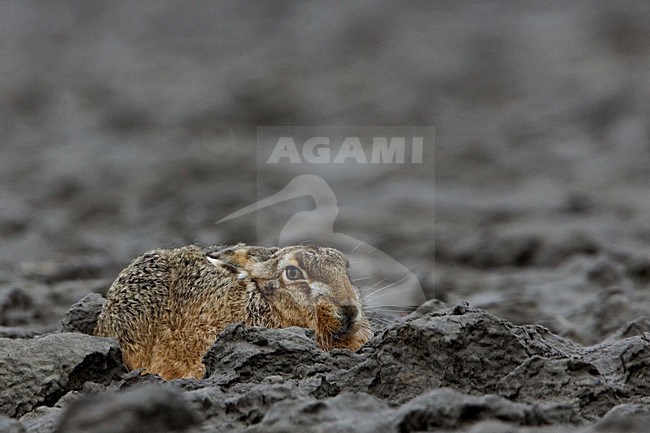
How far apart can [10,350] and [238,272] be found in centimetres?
142

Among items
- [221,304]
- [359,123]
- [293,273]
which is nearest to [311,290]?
[293,273]

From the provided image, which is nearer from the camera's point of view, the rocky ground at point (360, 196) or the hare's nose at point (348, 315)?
the rocky ground at point (360, 196)

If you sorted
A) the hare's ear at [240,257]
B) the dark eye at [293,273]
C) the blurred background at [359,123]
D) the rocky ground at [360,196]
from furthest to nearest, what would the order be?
the blurred background at [359,123] < the hare's ear at [240,257] < the dark eye at [293,273] < the rocky ground at [360,196]

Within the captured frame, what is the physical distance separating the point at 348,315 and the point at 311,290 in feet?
0.89

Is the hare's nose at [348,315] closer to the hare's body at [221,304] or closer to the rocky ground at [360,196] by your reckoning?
the hare's body at [221,304]

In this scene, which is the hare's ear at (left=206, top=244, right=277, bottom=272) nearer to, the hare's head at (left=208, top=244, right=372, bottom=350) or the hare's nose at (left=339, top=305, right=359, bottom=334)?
the hare's head at (left=208, top=244, right=372, bottom=350)

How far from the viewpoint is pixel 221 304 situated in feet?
23.7

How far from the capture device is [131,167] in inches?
A: 776

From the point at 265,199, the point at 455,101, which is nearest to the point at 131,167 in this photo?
the point at 265,199

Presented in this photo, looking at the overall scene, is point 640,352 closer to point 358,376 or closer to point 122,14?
point 358,376

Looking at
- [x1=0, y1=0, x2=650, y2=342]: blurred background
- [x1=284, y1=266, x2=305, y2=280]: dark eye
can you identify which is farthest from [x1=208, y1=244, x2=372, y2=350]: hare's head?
[x1=0, y1=0, x2=650, y2=342]: blurred background

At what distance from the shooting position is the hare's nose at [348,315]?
7.01m

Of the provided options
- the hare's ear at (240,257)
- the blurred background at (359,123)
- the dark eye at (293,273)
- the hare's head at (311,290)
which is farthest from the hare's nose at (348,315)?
the blurred background at (359,123)

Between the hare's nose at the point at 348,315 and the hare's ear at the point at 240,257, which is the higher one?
the hare's ear at the point at 240,257
